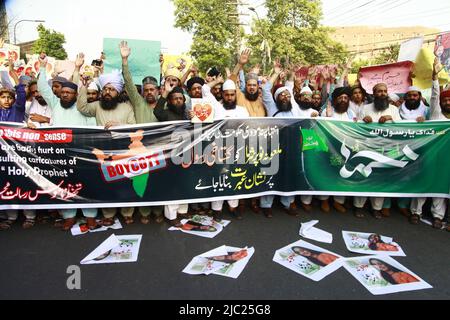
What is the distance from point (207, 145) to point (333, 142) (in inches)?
65.1

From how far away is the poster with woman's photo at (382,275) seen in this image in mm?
2660

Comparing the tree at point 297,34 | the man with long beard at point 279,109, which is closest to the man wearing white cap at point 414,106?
the man with long beard at point 279,109

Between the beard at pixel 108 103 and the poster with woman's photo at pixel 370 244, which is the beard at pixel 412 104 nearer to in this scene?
the poster with woman's photo at pixel 370 244

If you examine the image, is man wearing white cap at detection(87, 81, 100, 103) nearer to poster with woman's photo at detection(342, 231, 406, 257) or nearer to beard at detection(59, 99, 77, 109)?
beard at detection(59, 99, 77, 109)

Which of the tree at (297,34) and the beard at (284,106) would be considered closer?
the beard at (284,106)

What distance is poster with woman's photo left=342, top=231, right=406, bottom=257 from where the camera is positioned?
324 centimetres

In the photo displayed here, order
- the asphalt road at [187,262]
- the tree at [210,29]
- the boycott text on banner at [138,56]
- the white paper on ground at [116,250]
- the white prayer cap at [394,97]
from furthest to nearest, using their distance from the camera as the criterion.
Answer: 1. the tree at [210,29]
2. the white prayer cap at [394,97]
3. the boycott text on banner at [138,56]
4. the white paper on ground at [116,250]
5. the asphalt road at [187,262]

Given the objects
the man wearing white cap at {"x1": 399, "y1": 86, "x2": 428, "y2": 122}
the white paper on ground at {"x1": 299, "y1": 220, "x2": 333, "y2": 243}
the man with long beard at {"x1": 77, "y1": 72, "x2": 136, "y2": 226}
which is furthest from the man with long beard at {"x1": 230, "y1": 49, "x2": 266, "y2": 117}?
the man wearing white cap at {"x1": 399, "y1": 86, "x2": 428, "y2": 122}

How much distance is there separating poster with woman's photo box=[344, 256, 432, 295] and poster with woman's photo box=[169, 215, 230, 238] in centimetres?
146

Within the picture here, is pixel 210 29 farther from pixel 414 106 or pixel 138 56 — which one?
pixel 414 106

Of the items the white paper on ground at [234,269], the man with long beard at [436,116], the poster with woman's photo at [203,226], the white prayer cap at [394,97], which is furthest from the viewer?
the white prayer cap at [394,97]

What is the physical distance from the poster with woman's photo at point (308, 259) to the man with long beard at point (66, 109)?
89.0 inches

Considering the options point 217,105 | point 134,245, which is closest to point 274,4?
point 217,105

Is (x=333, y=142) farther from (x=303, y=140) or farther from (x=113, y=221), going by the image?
(x=113, y=221)
